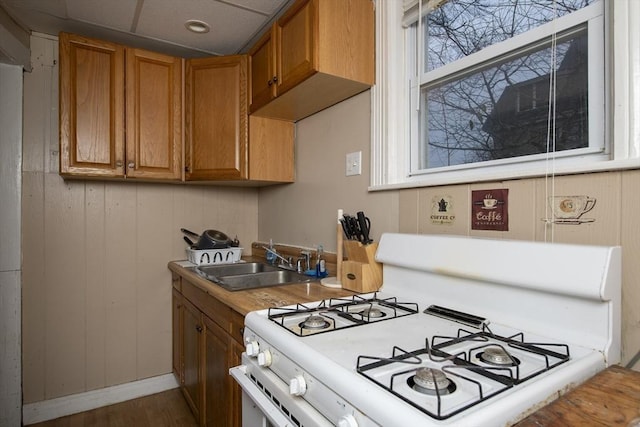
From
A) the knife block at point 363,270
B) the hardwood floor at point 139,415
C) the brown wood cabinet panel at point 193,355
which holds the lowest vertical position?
the hardwood floor at point 139,415

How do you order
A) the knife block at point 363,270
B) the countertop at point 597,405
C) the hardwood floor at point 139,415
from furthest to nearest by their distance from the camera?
the hardwood floor at point 139,415 → the knife block at point 363,270 → the countertop at point 597,405

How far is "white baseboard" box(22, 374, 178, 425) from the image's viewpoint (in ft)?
6.70

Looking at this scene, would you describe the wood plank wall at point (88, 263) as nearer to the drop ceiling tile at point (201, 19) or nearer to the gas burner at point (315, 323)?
the drop ceiling tile at point (201, 19)

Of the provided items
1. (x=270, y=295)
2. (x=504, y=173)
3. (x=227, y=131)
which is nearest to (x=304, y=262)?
(x=270, y=295)

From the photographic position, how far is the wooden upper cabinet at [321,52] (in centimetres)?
143

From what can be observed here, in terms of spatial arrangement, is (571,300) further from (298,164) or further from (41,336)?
(41,336)

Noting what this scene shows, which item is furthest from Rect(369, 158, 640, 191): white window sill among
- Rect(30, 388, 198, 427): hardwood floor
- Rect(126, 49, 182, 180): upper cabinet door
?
Rect(30, 388, 198, 427): hardwood floor

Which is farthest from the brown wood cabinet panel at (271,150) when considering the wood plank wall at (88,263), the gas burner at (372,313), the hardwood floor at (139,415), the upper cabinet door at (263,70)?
the hardwood floor at (139,415)

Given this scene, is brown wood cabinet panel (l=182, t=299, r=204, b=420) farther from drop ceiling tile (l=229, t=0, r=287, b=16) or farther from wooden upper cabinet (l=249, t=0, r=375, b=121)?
drop ceiling tile (l=229, t=0, r=287, b=16)

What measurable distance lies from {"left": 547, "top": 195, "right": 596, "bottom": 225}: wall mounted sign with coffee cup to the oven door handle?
2.84 ft

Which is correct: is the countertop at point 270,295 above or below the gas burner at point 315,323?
below

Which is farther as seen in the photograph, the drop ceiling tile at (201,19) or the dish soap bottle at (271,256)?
the dish soap bottle at (271,256)

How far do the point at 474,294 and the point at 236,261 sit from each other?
5.60ft

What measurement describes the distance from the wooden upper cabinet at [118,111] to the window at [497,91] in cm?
131
